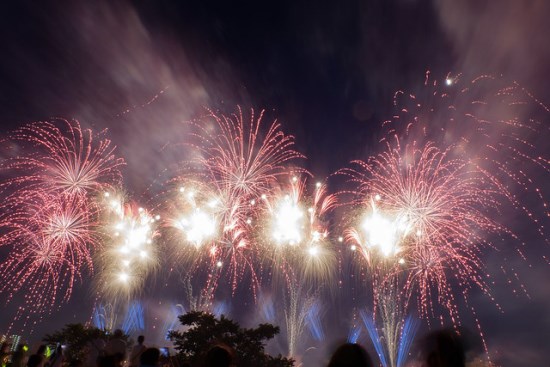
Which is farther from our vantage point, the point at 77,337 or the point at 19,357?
the point at 77,337

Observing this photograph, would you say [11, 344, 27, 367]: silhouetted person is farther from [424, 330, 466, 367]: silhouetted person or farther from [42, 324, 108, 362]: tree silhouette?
[42, 324, 108, 362]: tree silhouette

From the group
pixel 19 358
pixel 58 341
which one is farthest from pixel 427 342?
pixel 58 341

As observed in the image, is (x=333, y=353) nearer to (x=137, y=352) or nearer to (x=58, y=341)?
(x=137, y=352)

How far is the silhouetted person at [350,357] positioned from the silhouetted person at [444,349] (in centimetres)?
89

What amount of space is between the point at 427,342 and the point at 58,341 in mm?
29706

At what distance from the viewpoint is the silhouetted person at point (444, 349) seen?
3.60 m

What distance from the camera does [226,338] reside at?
23750 mm

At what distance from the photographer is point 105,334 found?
26.1 meters

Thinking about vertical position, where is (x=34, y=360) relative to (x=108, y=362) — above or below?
above

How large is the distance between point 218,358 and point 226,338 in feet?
69.4

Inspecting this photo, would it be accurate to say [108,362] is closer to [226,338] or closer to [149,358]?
[149,358]

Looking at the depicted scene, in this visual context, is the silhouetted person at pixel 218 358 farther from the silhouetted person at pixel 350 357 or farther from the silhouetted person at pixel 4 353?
the silhouetted person at pixel 4 353

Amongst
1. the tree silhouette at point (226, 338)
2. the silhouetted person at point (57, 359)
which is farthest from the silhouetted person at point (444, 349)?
the tree silhouette at point (226, 338)

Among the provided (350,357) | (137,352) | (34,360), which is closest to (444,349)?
(350,357)
